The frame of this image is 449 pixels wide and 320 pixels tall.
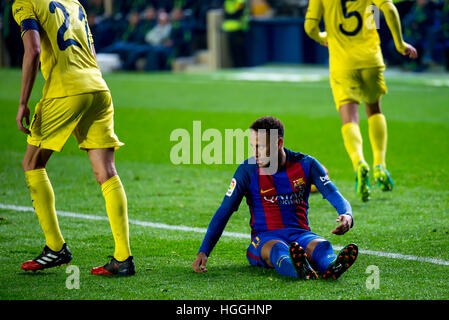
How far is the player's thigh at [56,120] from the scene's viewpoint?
4.75 meters

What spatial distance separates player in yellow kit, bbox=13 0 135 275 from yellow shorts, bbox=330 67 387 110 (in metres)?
3.15

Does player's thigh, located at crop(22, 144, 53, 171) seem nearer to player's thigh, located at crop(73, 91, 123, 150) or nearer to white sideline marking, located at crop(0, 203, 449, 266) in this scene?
player's thigh, located at crop(73, 91, 123, 150)

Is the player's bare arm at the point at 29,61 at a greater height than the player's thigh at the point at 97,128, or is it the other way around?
the player's bare arm at the point at 29,61

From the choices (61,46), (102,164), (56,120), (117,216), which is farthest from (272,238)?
(61,46)

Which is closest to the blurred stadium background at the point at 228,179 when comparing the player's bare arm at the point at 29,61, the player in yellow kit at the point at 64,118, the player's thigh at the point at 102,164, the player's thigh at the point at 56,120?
the player in yellow kit at the point at 64,118

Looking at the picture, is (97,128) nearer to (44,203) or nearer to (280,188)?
(44,203)

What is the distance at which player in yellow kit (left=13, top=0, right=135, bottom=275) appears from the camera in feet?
15.5

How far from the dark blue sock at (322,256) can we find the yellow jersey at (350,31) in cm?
323

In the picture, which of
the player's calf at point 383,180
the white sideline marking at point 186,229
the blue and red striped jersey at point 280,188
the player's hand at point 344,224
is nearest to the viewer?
the player's hand at point 344,224

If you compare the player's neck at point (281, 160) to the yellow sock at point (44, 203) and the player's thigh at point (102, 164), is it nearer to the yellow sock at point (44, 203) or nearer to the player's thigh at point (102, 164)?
the player's thigh at point (102, 164)

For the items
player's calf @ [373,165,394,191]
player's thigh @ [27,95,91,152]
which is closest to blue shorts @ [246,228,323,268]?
player's thigh @ [27,95,91,152]

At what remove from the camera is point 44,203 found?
4848 mm
